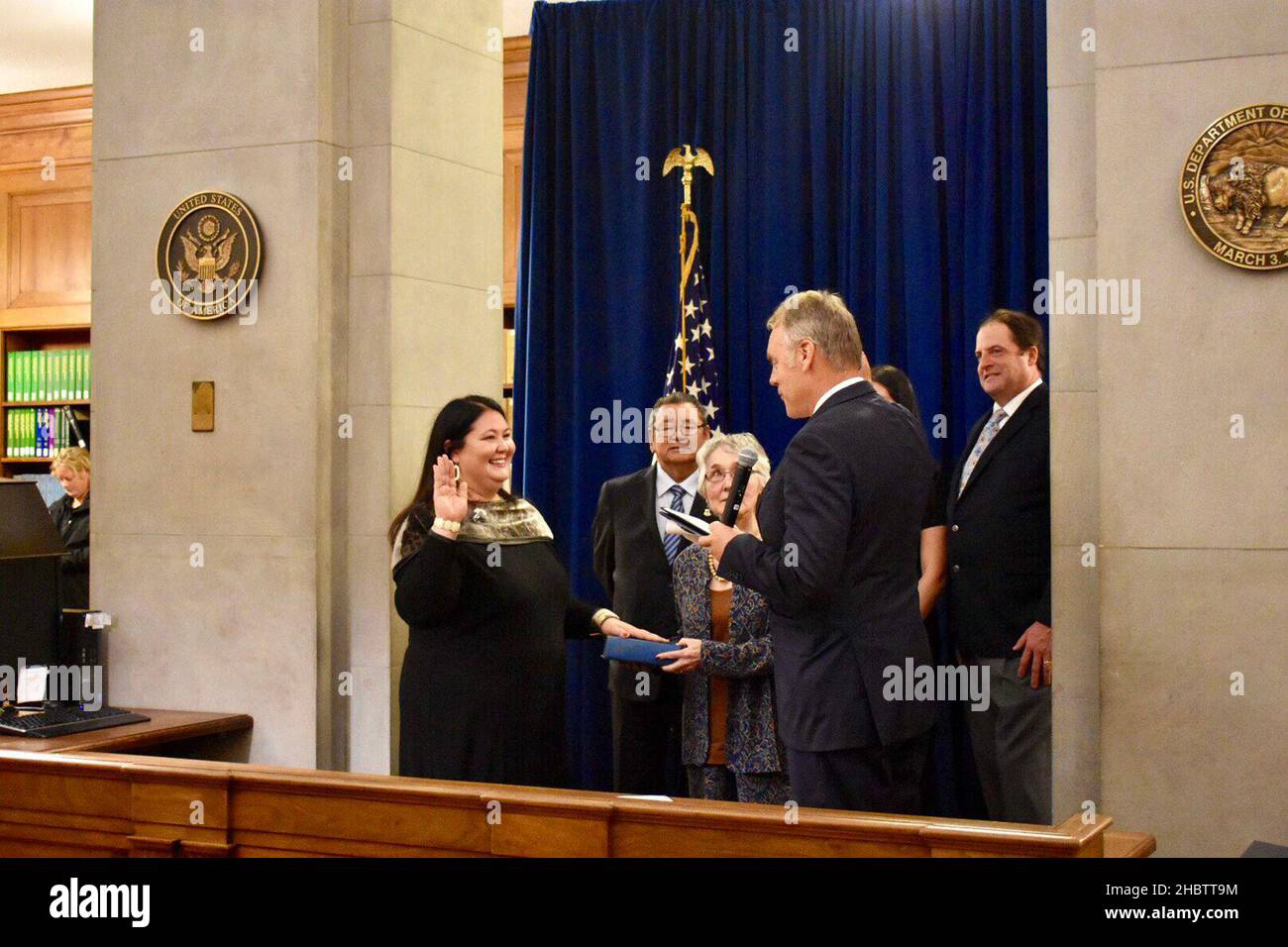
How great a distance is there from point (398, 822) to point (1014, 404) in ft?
6.49

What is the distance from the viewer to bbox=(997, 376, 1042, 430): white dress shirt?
3650mm

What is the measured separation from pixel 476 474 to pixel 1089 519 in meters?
1.42

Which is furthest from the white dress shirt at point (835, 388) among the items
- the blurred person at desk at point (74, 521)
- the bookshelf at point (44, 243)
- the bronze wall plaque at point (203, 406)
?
the bookshelf at point (44, 243)

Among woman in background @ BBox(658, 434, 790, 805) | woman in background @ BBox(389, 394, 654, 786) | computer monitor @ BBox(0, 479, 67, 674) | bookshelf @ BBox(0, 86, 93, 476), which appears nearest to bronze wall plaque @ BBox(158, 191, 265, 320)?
computer monitor @ BBox(0, 479, 67, 674)

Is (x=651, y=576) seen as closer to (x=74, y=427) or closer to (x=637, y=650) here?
(x=637, y=650)

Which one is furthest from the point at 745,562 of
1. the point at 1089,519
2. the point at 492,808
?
the point at 1089,519

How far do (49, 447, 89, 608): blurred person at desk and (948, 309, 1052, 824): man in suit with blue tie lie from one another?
329 centimetres

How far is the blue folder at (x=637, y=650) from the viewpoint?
3.51 metres

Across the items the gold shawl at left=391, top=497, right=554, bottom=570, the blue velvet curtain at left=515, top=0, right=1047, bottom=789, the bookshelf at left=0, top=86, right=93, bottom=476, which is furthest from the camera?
the bookshelf at left=0, top=86, right=93, bottom=476

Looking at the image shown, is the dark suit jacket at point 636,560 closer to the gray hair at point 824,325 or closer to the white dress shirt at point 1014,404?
the white dress shirt at point 1014,404

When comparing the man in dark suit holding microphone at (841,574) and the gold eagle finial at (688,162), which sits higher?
the gold eagle finial at (688,162)

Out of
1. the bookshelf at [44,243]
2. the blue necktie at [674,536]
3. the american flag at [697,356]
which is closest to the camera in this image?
the blue necktie at [674,536]

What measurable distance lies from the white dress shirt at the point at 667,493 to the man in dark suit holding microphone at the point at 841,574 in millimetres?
1259

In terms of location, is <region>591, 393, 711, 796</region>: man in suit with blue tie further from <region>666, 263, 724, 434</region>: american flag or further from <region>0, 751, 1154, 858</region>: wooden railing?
<region>0, 751, 1154, 858</region>: wooden railing
